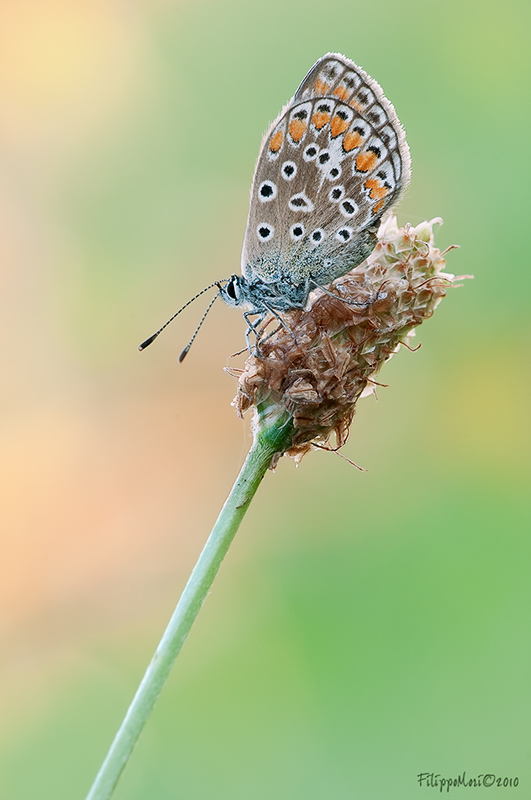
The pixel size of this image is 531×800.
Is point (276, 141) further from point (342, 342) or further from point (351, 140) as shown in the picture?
point (342, 342)

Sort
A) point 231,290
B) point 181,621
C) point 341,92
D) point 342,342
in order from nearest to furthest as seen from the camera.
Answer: point 181,621 → point 342,342 → point 341,92 → point 231,290

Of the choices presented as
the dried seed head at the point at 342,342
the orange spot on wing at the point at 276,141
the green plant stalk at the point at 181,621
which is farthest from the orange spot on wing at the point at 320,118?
the green plant stalk at the point at 181,621

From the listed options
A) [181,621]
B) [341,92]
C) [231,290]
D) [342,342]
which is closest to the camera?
[181,621]

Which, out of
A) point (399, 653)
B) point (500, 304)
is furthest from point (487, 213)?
point (399, 653)

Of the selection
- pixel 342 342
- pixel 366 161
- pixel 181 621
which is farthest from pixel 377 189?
pixel 181 621

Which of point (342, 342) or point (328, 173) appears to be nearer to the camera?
point (342, 342)

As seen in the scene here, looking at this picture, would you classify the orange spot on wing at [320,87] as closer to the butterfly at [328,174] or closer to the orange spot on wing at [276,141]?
the butterfly at [328,174]
